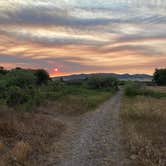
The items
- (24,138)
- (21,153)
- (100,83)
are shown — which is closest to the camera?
(21,153)

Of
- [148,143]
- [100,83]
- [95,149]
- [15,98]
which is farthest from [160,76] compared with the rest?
[95,149]

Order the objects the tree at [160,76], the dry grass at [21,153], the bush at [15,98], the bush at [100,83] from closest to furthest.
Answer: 1. the dry grass at [21,153]
2. the bush at [15,98]
3. the bush at [100,83]
4. the tree at [160,76]

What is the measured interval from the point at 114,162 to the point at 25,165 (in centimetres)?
257

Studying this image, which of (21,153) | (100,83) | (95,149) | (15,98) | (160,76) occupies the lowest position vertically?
(95,149)

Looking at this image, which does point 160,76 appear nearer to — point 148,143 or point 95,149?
point 148,143

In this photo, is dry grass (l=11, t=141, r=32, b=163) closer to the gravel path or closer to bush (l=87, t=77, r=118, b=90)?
the gravel path

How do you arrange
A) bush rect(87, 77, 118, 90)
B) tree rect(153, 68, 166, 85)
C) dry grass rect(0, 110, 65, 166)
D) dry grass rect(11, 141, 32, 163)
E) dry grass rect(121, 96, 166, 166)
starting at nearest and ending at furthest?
dry grass rect(121, 96, 166, 166), dry grass rect(11, 141, 32, 163), dry grass rect(0, 110, 65, 166), bush rect(87, 77, 118, 90), tree rect(153, 68, 166, 85)

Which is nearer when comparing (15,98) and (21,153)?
(21,153)

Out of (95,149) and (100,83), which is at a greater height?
(100,83)

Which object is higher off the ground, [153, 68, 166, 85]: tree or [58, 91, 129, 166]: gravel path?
[153, 68, 166, 85]: tree

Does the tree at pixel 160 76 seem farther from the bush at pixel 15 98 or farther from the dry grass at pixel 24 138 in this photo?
the dry grass at pixel 24 138

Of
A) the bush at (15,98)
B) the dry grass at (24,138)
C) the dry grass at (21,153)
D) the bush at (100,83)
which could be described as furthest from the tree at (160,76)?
the dry grass at (21,153)

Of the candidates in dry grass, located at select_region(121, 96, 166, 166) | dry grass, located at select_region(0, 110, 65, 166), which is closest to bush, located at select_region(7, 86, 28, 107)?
dry grass, located at select_region(0, 110, 65, 166)

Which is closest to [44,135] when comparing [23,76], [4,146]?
[4,146]
